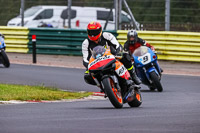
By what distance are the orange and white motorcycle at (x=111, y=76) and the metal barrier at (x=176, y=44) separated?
10520 mm

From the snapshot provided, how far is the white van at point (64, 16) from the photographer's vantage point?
79.9ft

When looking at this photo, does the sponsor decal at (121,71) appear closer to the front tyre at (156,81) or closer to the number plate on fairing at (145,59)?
the front tyre at (156,81)

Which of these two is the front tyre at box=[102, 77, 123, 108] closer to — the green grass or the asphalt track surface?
the asphalt track surface

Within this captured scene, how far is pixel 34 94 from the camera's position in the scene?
12.2m

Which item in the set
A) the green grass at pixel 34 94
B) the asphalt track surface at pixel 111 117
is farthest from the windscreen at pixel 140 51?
the green grass at pixel 34 94

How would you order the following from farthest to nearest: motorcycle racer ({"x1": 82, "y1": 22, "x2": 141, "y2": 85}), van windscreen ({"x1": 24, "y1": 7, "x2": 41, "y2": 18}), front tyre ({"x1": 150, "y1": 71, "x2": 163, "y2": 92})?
van windscreen ({"x1": 24, "y1": 7, "x2": 41, "y2": 18})
front tyre ({"x1": 150, "y1": 71, "x2": 163, "y2": 92})
motorcycle racer ({"x1": 82, "y1": 22, "x2": 141, "y2": 85})

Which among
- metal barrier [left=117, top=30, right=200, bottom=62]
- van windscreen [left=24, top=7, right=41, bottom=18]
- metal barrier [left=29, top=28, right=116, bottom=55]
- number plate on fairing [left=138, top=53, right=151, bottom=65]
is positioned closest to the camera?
number plate on fairing [left=138, top=53, right=151, bottom=65]

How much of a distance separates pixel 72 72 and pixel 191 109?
30.2 ft

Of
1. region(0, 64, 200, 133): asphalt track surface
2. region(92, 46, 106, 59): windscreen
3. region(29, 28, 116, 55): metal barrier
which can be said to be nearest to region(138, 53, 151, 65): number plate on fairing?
region(0, 64, 200, 133): asphalt track surface

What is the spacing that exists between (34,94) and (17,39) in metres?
12.2

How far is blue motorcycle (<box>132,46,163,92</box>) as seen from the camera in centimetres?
1407

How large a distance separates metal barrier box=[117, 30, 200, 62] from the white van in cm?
Answer: 133

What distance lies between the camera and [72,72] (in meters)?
18.6

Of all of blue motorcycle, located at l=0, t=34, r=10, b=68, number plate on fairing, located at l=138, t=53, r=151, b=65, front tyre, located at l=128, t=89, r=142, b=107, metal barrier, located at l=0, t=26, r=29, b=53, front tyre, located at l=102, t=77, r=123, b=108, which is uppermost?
front tyre, located at l=102, t=77, r=123, b=108
